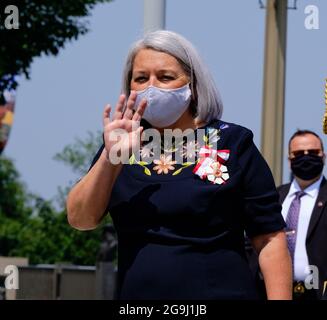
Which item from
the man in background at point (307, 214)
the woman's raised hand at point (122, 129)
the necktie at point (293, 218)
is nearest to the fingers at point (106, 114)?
the woman's raised hand at point (122, 129)

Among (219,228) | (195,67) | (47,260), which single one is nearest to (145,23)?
(195,67)

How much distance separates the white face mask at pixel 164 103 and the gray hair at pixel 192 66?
0.05m

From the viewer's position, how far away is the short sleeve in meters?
4.44

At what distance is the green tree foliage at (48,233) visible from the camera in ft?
95.3

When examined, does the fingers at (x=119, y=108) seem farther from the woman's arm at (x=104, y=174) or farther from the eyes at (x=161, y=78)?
the eyes at (x=161, y=78)

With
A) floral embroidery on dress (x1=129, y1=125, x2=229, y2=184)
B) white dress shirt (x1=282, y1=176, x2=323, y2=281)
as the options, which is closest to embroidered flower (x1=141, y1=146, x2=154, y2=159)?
floral embroidery on dress (x1=129, y1=125, x2=229, y2=184)

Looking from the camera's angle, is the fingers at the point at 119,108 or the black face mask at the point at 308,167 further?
the black face mask at the point at 308,167

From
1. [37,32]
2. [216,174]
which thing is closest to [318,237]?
[216,174]

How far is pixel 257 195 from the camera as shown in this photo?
445 cm

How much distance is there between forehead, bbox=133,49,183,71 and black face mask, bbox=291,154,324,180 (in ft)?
11.1

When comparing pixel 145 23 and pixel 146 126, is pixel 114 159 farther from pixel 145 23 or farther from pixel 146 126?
pixel 145 23

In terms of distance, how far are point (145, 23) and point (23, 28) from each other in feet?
61.0

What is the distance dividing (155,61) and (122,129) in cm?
31

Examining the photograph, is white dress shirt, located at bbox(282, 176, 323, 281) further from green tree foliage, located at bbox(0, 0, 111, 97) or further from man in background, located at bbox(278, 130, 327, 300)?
green tree foliage, located at bbox(0, 0, 111, 97)
